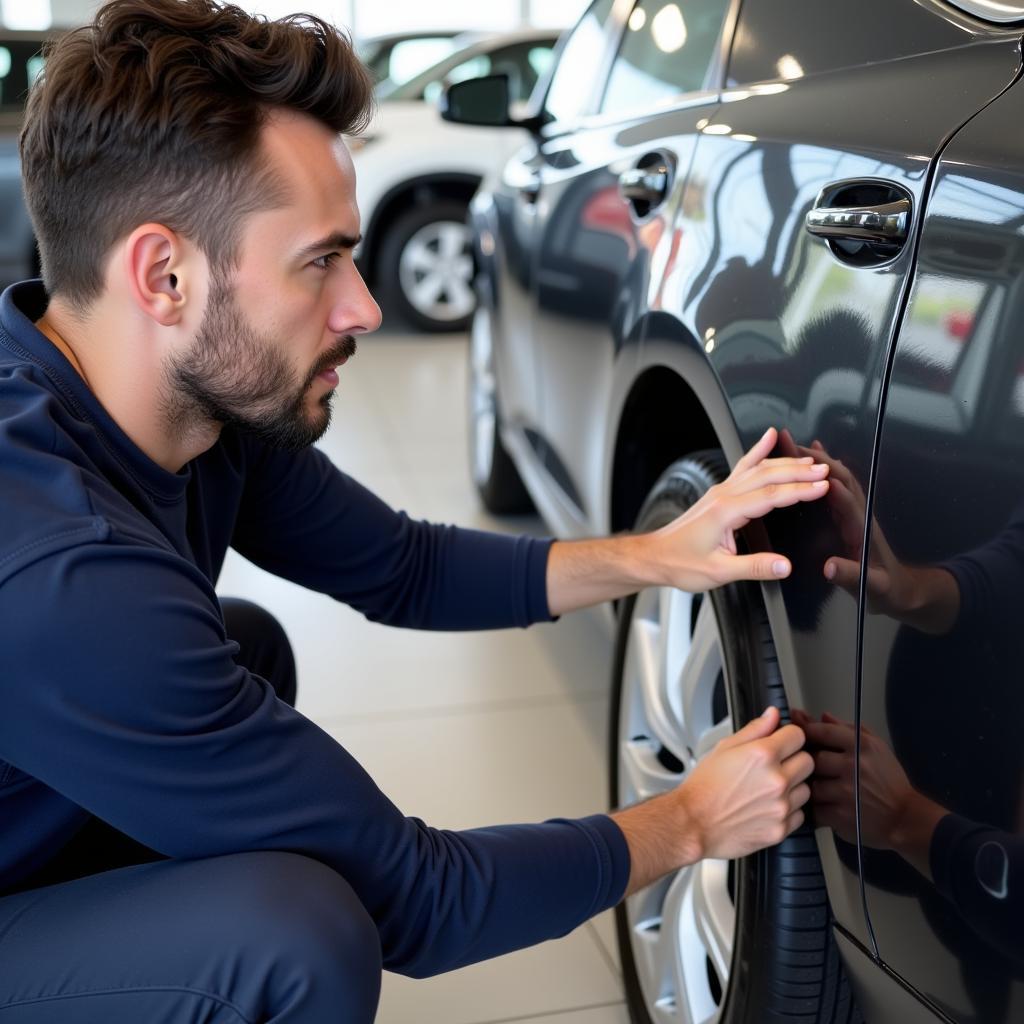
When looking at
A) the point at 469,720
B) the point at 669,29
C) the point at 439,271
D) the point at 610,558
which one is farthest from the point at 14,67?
the point at 610,558

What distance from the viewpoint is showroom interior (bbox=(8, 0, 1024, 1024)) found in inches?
38.9

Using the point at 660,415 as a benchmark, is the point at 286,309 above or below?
above

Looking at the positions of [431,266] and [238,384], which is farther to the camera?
[431,266]

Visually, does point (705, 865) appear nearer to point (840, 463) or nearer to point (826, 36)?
point (840, 463)

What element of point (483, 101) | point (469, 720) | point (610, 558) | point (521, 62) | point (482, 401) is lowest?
point (469, 720)

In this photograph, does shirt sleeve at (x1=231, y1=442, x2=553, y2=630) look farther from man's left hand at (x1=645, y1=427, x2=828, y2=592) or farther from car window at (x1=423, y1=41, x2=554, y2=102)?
car window at (x1=423, y1=41, x2=554, y2=102)

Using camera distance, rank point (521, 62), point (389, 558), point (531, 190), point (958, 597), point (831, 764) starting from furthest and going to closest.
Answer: point (521, 62) → point (531, 190) → point (389, 558) → point (831, 764) → point (958, 597)

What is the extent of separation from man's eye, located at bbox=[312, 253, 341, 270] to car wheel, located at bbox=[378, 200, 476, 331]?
196 inches

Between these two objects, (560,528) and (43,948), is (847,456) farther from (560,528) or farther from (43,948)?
(560,528)

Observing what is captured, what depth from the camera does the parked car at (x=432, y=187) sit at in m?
6.17

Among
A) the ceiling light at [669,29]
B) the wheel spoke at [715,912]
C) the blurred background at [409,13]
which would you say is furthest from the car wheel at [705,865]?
the blurred background at [409,13]

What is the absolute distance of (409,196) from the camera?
6266 mm

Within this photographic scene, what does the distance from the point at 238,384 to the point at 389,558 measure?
0.51m

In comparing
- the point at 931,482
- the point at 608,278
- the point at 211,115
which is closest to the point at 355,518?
the point at 608,278
